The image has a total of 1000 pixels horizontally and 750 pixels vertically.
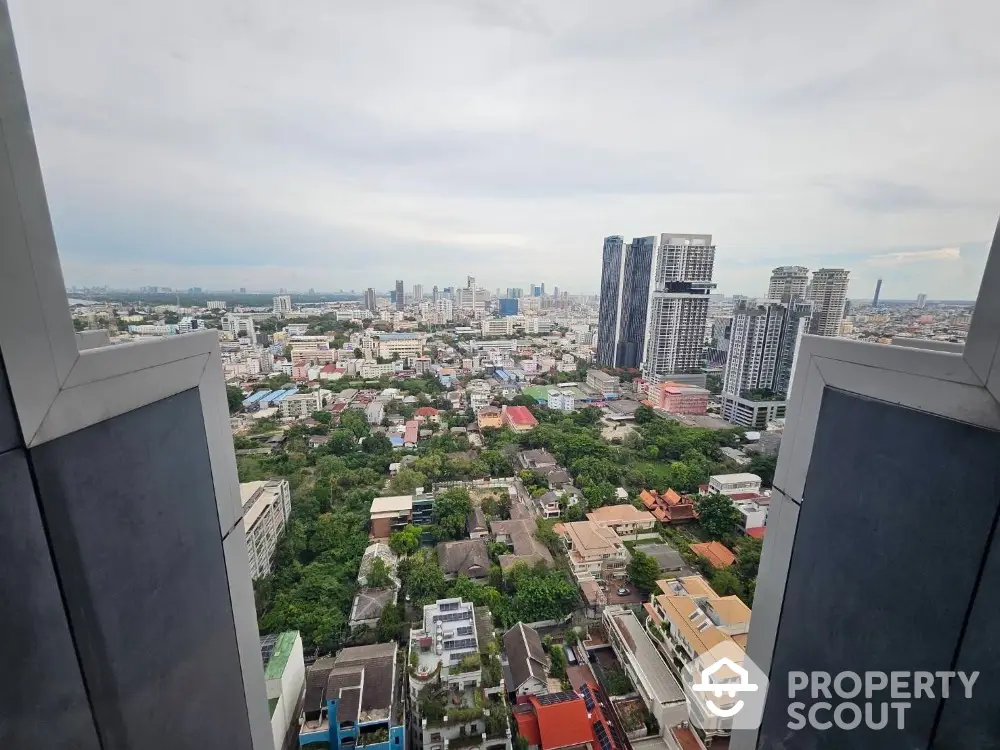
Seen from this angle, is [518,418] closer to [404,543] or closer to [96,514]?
[404,543]

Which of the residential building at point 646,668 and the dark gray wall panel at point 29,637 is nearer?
the dark gray wall panel at point 29,637

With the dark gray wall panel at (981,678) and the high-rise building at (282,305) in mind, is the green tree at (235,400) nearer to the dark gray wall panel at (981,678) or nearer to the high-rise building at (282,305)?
the high-rise building at (282,305)

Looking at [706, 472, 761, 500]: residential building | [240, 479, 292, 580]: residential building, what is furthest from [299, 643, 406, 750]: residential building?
[706, 472, 761, 500]: residential building

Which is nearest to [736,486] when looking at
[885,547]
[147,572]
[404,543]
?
[404,543]

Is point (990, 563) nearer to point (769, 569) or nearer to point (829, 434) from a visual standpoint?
point (829, 434)

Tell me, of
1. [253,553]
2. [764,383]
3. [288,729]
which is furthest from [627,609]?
[764,383]

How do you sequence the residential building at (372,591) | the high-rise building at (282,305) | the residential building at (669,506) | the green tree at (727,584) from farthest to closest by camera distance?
the high-rise building at (282,305), the residential building at (669,506), the green tree at (727,584), the residential building at (372,591)

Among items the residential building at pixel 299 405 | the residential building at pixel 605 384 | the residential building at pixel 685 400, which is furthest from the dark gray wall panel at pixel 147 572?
the residential building at pixel 605 384
